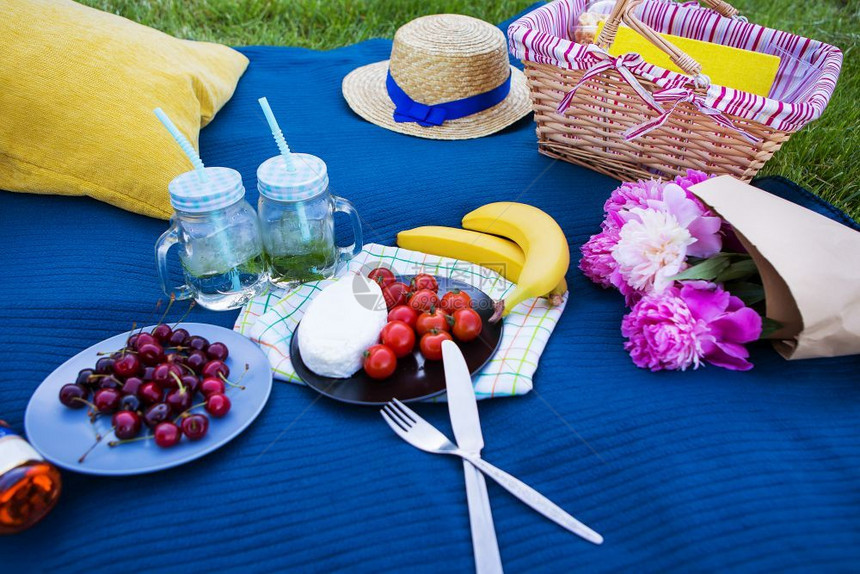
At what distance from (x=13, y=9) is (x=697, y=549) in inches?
57.6

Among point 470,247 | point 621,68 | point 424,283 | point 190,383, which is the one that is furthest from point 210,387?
point 621,68

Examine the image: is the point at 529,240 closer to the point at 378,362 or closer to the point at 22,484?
the point at 378,362

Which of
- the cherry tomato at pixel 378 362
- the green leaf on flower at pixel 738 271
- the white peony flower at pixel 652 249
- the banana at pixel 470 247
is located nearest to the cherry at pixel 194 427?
the cherry tomato at pixel 378 362

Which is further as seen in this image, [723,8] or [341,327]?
[723,8]

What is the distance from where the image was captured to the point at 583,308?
101 cm

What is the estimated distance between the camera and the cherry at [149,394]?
78 cm

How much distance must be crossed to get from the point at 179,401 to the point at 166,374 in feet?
0.14

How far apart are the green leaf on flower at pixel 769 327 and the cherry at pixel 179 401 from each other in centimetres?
80

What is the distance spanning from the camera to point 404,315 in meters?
0.91

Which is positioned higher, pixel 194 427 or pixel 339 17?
pixel 194 427

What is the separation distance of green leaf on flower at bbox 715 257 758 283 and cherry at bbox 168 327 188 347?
0.78 m

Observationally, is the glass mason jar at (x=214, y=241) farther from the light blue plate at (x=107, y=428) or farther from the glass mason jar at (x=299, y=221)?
the light blue plate at (x=107, y=428)

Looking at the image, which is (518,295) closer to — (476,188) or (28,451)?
(476,188)

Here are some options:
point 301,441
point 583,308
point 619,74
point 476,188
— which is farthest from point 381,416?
point 619,74
